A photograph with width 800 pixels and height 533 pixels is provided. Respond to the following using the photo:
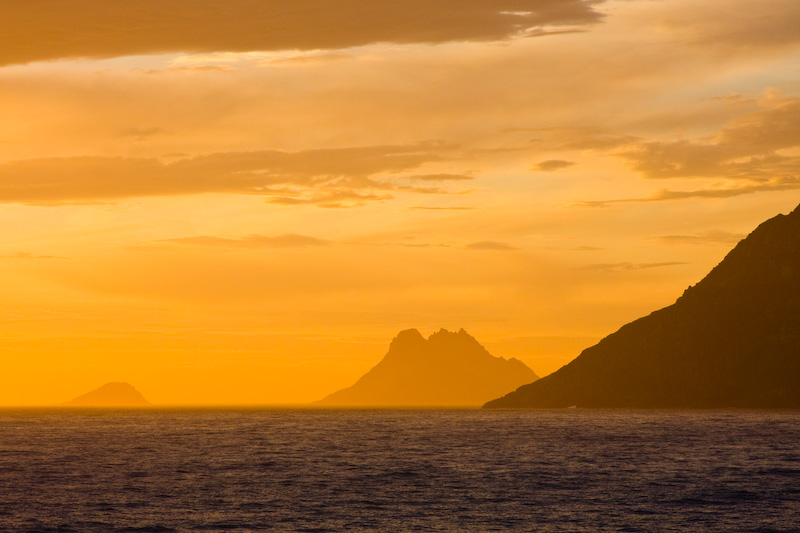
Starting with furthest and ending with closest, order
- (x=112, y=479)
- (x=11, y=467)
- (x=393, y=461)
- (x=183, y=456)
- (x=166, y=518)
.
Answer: (x=183, y=456), (x=393, y=461), (x=11, y=467), (x=112, y=479), (x=166, y=518)

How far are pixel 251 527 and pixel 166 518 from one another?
322 inches

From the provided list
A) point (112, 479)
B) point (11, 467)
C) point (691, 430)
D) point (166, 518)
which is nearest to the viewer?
point (166, 518)

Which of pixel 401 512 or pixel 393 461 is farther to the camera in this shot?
pixel 393 461

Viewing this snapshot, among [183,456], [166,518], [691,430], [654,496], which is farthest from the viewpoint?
[691,430]

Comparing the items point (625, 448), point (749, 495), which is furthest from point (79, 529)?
point (625, 448)

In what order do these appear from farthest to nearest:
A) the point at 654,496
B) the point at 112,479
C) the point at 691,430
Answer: the point at 691,430 < the point at 112,479 < the point at 654,496

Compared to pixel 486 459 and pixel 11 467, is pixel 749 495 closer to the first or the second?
pixel 486 459

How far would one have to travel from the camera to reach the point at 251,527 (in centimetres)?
6016

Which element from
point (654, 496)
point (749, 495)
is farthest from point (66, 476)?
point (749, 495)

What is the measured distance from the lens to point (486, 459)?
4503 inches

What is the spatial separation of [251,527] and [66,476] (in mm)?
43663

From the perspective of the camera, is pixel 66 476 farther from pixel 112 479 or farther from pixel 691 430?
pixel 691 430

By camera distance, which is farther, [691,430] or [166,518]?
[691,430]

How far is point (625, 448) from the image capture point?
133750 millimetres
